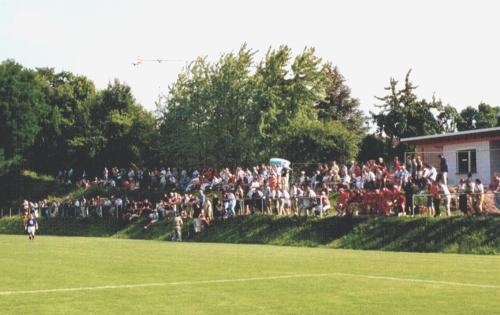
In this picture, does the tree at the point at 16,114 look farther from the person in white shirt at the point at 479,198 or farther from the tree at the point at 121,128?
the person in white shirt at the point at 479,198

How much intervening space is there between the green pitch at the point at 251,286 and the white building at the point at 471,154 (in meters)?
19.4

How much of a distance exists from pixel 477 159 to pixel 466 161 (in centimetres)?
137

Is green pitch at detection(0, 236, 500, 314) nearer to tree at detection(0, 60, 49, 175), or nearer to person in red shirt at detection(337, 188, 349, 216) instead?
person in red shirt at detection(337, 188, 349, 216)

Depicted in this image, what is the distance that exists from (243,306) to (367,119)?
82640 millimetres

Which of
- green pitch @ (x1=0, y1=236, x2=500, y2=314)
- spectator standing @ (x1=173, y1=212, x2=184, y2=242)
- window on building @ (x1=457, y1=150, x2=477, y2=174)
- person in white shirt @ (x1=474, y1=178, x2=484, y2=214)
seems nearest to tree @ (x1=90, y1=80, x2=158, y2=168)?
spectator standing @ (x1=173, y1=212, x2=184, y2=242)

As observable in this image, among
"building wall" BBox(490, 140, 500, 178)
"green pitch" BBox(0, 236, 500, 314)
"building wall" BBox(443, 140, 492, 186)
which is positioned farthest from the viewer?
"building wall" BBox(443, 140, 492, 186)

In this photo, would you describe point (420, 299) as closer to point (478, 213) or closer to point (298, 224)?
point (478, 213)

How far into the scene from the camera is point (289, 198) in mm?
43469

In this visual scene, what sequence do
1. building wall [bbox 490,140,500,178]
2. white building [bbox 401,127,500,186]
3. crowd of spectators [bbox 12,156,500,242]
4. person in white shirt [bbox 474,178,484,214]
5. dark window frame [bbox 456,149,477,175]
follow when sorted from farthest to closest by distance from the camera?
dark window frame [bbox 456,149,477,175]
white building [bbox 401,127,500,186]
building wall [bbox 490,140,500,178]
crowd of spectators [bbox 12,156,500,242]
person in white shirt [bbox 474,178,484,214]

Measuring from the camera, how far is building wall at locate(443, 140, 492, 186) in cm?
4406

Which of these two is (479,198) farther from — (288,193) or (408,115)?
(408,115)

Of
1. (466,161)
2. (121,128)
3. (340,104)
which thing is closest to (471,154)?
(466,161)

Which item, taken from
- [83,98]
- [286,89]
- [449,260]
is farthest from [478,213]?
[83,98]

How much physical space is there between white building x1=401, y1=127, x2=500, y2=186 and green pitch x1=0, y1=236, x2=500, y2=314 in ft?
63.6
